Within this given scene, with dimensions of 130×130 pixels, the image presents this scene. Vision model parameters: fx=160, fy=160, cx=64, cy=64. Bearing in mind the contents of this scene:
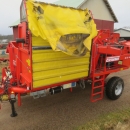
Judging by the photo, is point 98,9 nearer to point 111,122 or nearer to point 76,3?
point 76,3

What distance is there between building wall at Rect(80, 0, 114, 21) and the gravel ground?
17.2 m

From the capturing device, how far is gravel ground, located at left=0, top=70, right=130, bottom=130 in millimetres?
3768

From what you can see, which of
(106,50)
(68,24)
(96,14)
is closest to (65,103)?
(106,50)

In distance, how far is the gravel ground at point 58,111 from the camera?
377 centimetres

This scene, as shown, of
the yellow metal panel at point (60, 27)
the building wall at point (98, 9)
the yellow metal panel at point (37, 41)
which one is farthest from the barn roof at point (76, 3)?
the yellow metal panel at point (37, 41)

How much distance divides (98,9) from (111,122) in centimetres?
2022

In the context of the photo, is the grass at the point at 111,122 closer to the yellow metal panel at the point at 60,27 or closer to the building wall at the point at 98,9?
the yellow metal panel at the point at 60,27

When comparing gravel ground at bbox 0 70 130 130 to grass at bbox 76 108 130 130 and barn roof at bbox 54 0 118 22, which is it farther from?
barn roof at bbox 54 0 118 22

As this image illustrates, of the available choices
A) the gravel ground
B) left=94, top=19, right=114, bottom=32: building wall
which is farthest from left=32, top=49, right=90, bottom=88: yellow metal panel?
left=94, top=19, right=114, bottom=32: building wall

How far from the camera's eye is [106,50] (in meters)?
4.26

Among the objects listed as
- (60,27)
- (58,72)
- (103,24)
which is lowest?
(58,72)

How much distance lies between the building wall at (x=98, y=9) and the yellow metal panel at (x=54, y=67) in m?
17.9

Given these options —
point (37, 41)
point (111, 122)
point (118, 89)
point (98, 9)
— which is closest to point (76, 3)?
point (98, 9)

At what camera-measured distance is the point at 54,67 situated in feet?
11.4
